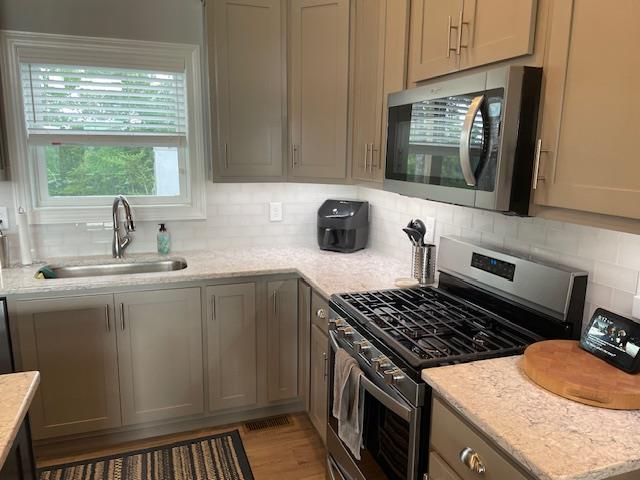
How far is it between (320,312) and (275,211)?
1.02 meters

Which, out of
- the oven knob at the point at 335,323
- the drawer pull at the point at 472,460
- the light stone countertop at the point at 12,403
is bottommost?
the drawer pull at the point at 472,460

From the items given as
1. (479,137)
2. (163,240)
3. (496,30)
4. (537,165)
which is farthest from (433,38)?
(163,240)

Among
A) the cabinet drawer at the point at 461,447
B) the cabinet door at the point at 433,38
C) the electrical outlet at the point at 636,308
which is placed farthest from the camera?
the cabinet door at the point at 433,38

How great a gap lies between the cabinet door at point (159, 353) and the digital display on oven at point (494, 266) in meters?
1.39

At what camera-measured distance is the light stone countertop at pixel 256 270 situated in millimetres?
2268

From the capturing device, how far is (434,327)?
1.71 metres

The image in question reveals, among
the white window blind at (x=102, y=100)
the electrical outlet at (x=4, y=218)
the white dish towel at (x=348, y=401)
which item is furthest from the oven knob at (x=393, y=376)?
the electrical outlet at (x=4, y=218)

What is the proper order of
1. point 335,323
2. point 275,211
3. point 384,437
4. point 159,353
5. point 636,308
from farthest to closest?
point 275,211 → point 159,353 → point 335,323 → point 384,437 → point 636,308

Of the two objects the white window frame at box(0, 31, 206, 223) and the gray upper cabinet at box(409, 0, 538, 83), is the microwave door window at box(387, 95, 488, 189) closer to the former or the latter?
the gray upper cabinet at box(409, 0, 538, 83)

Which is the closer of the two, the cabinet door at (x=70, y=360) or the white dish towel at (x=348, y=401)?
the white dish towel at (x=348, y=401)

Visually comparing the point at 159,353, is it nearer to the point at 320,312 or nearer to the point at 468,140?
the point at 320,312

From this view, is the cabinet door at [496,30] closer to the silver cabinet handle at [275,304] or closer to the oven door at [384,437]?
the oven door at [384,437]

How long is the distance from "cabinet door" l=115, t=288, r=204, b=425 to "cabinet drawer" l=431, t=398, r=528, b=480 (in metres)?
1.51

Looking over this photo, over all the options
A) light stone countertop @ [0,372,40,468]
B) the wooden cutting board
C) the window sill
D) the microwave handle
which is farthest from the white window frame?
the wooden cutting board
